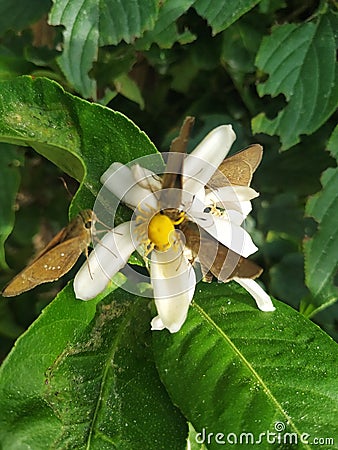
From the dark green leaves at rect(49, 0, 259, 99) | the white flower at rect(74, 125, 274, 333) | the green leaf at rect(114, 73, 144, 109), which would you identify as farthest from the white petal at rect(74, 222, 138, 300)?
the green leaf at rect(114, 73, 144, 109)

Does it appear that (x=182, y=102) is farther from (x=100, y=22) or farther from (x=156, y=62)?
(x=100, y=22)

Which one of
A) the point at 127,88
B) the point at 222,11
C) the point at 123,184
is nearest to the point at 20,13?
the point at 127,88

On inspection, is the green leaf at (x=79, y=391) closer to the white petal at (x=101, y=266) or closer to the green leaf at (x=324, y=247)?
the white petal at (x=101, y=266)

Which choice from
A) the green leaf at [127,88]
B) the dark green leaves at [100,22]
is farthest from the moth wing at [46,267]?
the green leaf at [127,88]

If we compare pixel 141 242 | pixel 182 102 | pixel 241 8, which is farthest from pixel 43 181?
pixel 141 242

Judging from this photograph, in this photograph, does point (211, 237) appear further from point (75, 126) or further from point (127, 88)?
point (127, 88)

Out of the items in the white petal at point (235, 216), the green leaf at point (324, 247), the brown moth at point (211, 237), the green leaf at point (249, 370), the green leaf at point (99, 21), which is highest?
the green leaf at point (99, 21)

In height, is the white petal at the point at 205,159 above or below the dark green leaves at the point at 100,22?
below

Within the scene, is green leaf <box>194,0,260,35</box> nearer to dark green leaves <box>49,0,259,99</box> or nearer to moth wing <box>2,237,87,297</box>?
dark green leaves <box>49,0,259,99</box>

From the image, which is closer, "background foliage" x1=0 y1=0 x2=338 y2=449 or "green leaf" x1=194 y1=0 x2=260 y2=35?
"background foliage" x1=0 y1=0 x2=338 y2=449
